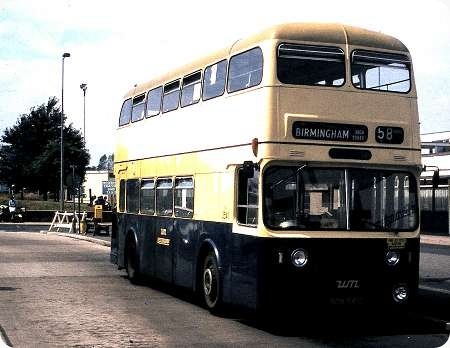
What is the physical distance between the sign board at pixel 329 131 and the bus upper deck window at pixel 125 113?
7402 millimetres

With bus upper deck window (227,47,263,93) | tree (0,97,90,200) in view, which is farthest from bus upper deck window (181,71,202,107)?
tree (0,97,90,200)

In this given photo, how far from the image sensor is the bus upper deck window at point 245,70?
10898mm

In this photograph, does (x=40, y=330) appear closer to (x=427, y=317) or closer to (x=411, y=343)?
(x=411, y=343)

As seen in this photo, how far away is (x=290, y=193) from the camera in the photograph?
10297 millimetres

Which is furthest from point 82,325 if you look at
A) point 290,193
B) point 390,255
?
point 390,255

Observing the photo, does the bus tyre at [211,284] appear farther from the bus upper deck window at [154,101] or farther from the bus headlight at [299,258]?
the bus upper deck window at [154,101]

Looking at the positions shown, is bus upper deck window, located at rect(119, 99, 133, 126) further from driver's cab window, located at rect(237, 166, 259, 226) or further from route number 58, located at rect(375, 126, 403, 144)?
route number 58, located at rect(375, 126, 403, 144)

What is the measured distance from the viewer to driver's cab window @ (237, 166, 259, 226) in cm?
1059

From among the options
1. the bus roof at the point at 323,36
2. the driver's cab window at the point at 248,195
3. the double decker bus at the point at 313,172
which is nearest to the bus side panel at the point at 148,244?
the double decker bus at the point at 313,172

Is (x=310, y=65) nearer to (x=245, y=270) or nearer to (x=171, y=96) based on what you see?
(x=245, y=270)

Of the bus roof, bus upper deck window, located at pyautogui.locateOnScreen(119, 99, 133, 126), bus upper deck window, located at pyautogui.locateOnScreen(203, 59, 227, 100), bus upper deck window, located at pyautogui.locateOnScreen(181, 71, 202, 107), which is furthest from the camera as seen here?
bus upper deck window, located at pyautogui.locateOnScreen(119, 99, 133, 126)

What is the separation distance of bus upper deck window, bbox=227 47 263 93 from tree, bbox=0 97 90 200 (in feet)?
220

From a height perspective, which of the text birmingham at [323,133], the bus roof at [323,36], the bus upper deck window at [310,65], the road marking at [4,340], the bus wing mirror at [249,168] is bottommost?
the road marking at [4,340]

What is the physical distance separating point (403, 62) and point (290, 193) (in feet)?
8.91
